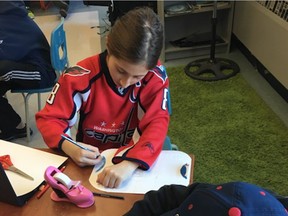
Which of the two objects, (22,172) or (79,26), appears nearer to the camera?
(22,172)

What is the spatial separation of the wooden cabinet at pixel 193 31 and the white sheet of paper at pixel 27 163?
2.32m

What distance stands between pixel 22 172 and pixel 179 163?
43 centimetres

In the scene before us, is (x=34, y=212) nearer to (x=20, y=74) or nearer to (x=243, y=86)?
(x=20, y=74)

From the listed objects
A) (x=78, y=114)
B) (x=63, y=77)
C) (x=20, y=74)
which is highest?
(x=63, y=77)

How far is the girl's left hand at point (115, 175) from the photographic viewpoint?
91cm

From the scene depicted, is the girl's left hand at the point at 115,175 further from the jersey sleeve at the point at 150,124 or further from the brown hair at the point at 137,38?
the brown hair at the point at 137,38

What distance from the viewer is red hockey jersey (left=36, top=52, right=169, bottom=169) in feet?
3.59

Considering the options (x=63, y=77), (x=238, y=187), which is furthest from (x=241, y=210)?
(x=63, y=77)

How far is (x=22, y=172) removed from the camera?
0.94 metres

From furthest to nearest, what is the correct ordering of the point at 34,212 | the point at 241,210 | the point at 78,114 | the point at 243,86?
the point at 243,86 < the point at 78,114 < the point at 34,212 < the point at 241,210

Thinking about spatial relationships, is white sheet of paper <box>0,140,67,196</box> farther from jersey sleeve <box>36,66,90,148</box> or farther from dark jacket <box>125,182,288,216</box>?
dark jacket <box>125,182,288,216</box>

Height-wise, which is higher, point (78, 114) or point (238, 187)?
point (238, 187)

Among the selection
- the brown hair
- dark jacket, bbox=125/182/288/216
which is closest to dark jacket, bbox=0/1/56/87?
the brown hair

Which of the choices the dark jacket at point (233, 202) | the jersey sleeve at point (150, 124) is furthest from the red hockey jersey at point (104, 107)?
the dark jacket at point (233, 202)
